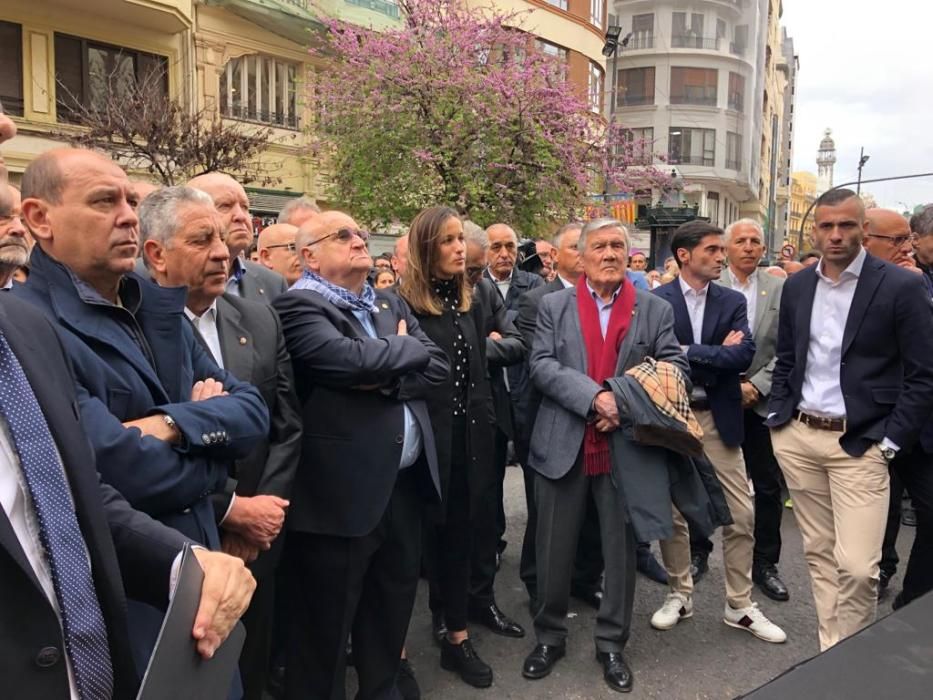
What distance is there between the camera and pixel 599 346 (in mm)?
3650

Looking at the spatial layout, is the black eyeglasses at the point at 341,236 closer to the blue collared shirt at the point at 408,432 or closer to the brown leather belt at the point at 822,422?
the blue collared shirt at the point at 408,432

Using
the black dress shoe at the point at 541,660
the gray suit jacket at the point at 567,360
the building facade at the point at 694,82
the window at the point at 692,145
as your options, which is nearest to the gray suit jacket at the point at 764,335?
the gray suit jacket at the point at 567,360

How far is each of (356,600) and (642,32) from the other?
49825 mm

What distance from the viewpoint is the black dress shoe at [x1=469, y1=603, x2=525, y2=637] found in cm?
398

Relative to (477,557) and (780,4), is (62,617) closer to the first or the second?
(477,557)

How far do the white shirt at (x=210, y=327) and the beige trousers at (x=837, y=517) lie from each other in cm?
282

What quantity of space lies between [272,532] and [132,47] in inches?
661

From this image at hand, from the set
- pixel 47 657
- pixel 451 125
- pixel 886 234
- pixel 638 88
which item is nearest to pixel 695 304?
pixel 886 234

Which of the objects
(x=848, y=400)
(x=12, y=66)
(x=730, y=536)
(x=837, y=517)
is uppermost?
(x=12, y=66)

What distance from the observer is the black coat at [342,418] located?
2.79 m

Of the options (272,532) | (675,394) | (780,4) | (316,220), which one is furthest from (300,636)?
(780,4)

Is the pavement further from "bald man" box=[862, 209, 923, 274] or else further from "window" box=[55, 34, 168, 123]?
"window" box=[55, 34, 168, 123]

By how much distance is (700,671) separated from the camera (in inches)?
143

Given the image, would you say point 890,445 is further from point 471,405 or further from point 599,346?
point 471,405
